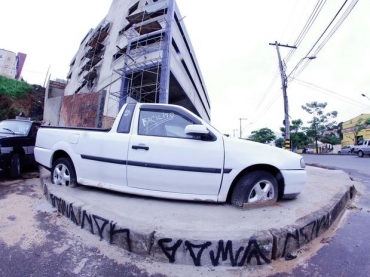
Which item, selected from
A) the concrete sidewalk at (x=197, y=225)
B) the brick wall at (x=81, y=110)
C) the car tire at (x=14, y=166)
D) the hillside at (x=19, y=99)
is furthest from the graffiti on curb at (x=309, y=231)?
the hillside at (x=19, y=99)

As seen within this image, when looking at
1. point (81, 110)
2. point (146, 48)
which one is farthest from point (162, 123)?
point (146, 48)

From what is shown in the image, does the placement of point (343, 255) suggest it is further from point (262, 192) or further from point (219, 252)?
point (219, 252)

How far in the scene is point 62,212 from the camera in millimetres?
2953

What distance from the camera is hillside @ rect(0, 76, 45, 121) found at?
22.4 m

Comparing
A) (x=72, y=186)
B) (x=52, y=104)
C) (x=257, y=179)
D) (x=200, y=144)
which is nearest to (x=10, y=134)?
(x=72, y=186)

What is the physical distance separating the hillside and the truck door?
25.3 m

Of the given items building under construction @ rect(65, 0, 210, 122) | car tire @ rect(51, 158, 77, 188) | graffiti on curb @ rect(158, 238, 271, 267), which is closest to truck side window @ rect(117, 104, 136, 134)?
car tire @ rect(51, 158, 77, 188)

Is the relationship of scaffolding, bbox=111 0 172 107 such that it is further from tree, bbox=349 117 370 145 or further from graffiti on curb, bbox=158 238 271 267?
tree, bbox=349 117 370 145

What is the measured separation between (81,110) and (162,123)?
400 inches

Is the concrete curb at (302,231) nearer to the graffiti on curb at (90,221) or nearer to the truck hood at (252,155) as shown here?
the truck hood at (252,155)

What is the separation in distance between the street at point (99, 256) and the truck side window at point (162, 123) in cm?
155

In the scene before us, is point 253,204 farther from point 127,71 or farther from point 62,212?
point 127,71

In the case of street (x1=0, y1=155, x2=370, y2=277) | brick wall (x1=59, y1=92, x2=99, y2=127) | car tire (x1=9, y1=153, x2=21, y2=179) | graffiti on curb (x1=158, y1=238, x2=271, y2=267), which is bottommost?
street (x1=0, y1=155, x2=370, y2=277)

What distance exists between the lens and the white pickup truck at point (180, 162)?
2.92 metres
